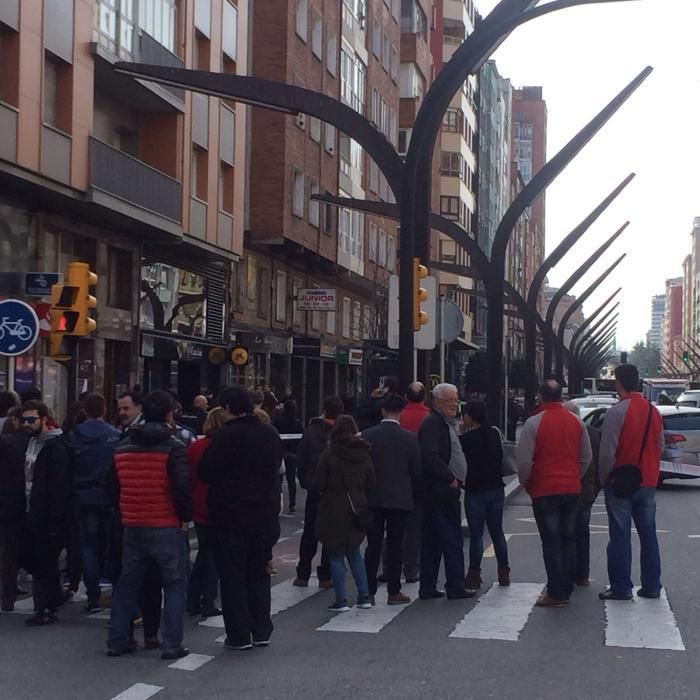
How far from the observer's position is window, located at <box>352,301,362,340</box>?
52406 mm

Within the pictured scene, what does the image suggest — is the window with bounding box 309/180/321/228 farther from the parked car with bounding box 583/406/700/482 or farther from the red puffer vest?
the red puffer vest

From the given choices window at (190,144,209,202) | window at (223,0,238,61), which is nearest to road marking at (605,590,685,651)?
window at (190,144,209,202)

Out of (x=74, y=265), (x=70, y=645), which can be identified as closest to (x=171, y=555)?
(x=70, y=645)

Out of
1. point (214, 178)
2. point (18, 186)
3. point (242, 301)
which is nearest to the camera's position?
point (18, 186)

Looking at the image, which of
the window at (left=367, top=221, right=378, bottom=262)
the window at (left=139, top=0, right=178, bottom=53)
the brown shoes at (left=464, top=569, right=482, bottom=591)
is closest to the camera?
the brown shoes at (left=464, top=569, right=482, bottom=591)

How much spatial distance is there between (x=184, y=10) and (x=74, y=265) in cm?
1670

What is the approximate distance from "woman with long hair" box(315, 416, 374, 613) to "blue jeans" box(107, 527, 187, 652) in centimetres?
208

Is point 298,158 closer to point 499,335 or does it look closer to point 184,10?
point 184,10

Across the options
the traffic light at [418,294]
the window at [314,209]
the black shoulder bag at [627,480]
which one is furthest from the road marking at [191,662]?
the window at [314,209]

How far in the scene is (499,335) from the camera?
2775 cm

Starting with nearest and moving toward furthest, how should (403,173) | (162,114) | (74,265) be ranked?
(74,265) < (403,173) < (162,114)

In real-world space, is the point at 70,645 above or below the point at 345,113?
below

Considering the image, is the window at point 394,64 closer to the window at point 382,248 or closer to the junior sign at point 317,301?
the window at point 382,248

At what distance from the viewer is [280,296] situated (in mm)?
41781
